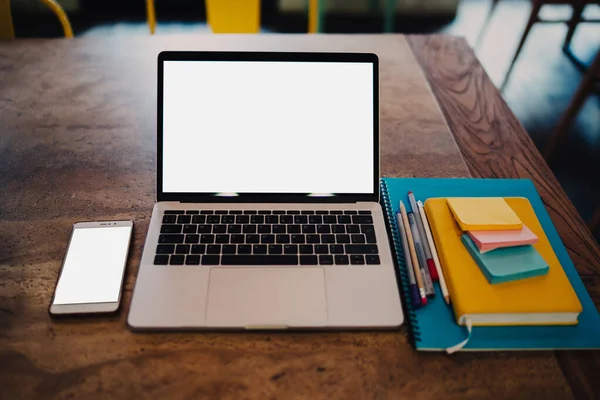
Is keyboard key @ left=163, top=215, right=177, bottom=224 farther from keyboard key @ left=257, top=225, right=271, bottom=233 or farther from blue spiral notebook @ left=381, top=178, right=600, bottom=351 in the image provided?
blue spiral notebook @ left=381, top=178, right=600, bottom=351

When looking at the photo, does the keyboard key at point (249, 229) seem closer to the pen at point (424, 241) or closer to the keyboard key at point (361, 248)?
the keyboard key at point (361, 248)

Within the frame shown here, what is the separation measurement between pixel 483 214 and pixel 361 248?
0.65ft

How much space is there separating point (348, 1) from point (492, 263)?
2.93 m

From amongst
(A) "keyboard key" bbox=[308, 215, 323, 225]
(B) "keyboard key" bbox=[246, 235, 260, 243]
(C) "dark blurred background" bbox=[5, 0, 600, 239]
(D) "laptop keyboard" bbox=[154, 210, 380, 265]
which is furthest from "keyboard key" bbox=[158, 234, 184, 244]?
(C) "dark blurred background" bbox=[5, 0, 600, 239]

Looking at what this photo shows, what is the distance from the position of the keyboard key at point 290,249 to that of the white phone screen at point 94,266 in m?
0.25

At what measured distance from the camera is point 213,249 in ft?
2.34

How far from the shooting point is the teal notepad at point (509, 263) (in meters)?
0.64

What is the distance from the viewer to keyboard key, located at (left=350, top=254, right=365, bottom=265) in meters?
0.70

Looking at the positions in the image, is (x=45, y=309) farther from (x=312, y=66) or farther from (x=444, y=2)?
(x=444, y=2)

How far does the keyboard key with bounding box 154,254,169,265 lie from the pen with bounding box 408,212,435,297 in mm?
385

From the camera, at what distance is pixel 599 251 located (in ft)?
2.55

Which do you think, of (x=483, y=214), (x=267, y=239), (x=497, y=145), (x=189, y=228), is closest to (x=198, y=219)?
(x=189, y=228)

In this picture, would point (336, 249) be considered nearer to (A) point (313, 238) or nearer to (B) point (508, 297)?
(A) point (313, 238)

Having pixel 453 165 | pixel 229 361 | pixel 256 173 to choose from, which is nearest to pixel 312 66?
pixel 256 173
